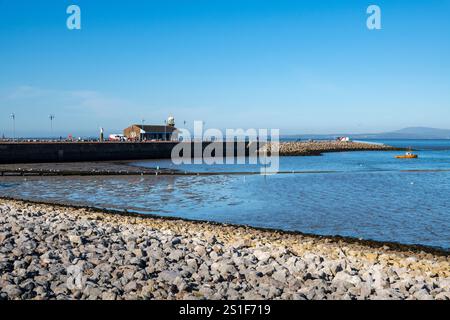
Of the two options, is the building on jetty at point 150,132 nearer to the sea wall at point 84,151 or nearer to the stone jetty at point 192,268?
the sea wall at point 84,151

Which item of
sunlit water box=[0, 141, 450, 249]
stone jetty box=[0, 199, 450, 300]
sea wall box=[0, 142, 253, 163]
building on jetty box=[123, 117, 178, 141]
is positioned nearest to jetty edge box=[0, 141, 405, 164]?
sea wall box=[0, 142, 253, 163]

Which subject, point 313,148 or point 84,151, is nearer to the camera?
point 84,151

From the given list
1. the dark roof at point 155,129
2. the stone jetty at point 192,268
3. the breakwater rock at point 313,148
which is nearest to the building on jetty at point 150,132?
the dark roof at point 155,129

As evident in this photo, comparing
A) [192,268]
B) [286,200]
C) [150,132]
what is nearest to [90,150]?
[150,132]

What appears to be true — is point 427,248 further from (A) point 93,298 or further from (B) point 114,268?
(A) point 93,298

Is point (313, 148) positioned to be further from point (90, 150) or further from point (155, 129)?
point (90, 150)

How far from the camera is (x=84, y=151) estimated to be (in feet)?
181

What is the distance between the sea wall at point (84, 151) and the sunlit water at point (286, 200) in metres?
18.5

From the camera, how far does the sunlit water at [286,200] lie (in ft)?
51.4

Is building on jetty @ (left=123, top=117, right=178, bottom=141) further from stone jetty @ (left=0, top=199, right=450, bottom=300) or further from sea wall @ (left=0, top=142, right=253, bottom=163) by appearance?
stone jetty @ (left=0, top=199, right=450, bottom=300)

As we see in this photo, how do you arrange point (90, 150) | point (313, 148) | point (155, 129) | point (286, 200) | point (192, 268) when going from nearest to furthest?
point (192, 268) → point (286, 200) → point (90, 150) → point (155, 129) → point (313, 148)

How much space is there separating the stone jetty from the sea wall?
4097 cm

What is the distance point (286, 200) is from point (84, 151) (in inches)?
1494
